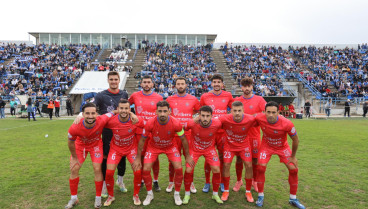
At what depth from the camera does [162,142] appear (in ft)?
16.9

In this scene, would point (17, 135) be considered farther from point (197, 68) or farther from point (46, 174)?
point (197, 68)

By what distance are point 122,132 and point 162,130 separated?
788 mm

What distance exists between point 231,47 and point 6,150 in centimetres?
3439

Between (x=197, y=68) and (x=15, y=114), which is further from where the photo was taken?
(x=197, y=68)

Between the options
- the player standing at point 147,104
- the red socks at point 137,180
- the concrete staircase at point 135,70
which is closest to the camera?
the red socks at point 137,180

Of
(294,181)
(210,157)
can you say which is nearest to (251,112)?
(210,157)

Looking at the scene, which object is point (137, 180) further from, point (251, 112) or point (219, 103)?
→ point (251, 112)

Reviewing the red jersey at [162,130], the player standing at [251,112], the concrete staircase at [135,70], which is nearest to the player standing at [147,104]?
the red jersey at [162,130]

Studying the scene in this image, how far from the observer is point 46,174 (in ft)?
21.0

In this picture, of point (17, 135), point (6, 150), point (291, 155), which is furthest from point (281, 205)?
point (17, 135)

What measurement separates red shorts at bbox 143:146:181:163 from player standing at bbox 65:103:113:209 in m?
0.91

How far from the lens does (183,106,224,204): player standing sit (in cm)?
495

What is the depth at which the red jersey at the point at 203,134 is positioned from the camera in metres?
5.11

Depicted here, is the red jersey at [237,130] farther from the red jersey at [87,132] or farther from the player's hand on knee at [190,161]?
the red jersey at [87,132]
